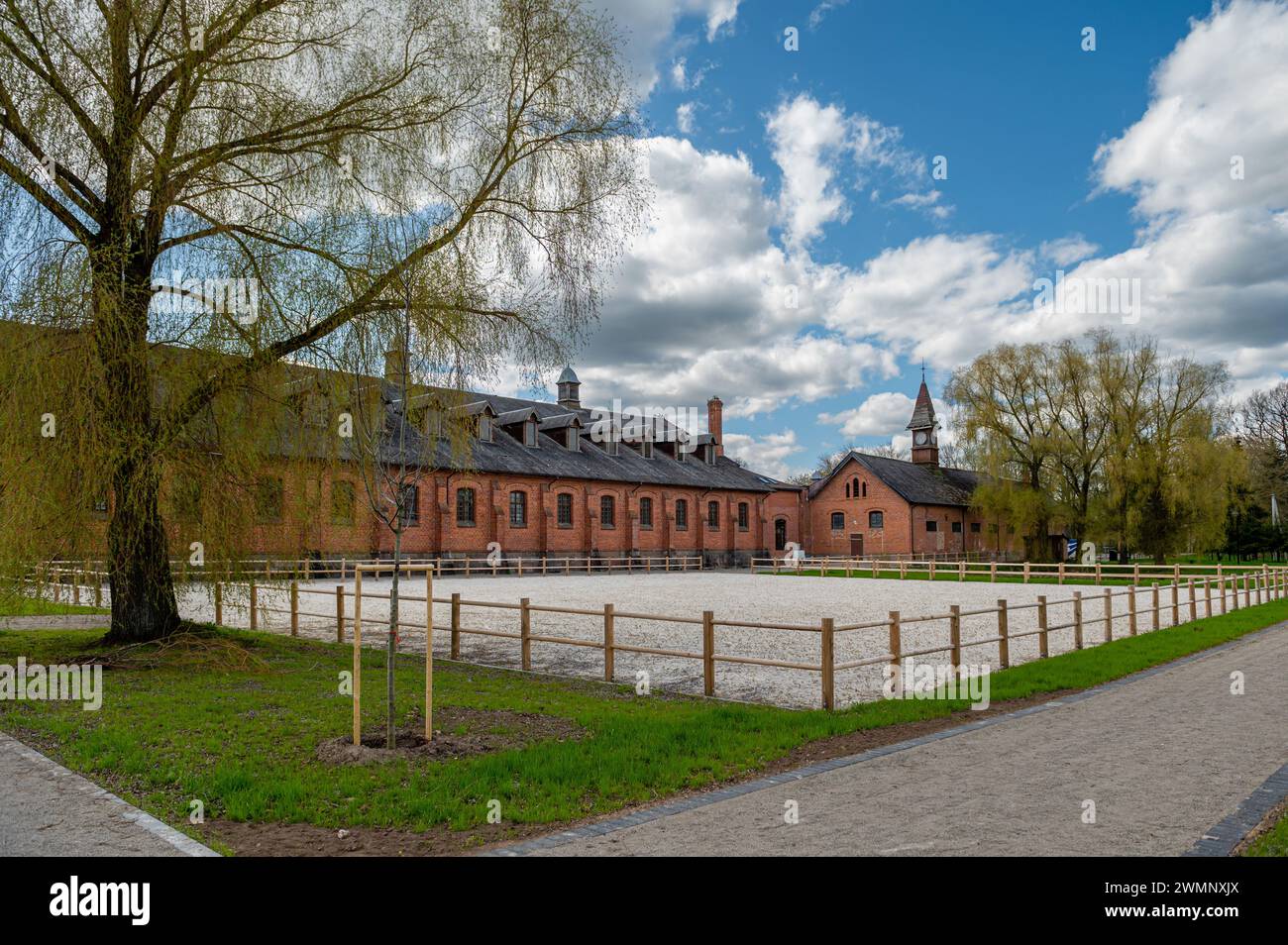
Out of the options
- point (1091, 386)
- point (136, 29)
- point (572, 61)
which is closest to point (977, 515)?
point (1091, 386)

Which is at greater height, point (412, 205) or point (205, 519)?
point (412, 205)

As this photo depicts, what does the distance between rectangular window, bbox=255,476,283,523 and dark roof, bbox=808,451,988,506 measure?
4614 centimetres

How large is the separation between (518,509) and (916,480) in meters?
28.4

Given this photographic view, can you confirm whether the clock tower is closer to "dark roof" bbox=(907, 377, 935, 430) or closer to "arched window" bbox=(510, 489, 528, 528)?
"dark roof" bbox=(907, 377, 935, 430)

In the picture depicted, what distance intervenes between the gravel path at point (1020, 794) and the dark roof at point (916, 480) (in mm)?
45991

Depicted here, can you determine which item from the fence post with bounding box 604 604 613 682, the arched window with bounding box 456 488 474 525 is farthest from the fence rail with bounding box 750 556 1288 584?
the fence post with bounding box 604 604 613 682

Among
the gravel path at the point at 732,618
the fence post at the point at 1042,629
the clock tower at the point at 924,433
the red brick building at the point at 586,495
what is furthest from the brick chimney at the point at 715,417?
the fence post at the point at 1042,629

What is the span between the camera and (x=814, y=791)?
6004 mm

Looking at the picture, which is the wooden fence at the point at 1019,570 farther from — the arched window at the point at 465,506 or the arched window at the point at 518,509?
the arched window at the point at 465,506

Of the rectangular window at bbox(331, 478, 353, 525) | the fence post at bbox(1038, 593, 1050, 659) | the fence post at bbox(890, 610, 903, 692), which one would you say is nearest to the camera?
the fence post at bbox(890, 610, 903, 692)

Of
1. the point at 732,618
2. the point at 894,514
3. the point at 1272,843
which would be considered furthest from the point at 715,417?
the point at 1272,843

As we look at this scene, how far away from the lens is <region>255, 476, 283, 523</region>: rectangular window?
37.0 ft
